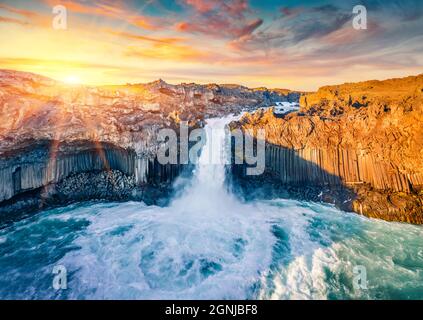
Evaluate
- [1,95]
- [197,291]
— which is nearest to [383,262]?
[197,291]

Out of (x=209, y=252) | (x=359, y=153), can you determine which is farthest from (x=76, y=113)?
(x=359, y=153)

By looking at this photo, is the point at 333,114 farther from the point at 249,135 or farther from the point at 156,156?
the point at 156,156

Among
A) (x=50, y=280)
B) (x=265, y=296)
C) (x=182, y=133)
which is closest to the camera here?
(x=265, y=296)

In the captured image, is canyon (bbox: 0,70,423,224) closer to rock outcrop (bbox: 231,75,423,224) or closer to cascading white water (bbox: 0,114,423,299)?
rock outcrop (bbox: 231,75,423,224)

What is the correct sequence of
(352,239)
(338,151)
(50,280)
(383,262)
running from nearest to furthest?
(50,280), (383,262), (352,239), (338,151)

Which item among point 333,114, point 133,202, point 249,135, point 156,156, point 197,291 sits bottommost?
point 197,291

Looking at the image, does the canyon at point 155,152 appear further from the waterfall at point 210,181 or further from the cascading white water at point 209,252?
the cascading white water at point 209,252
